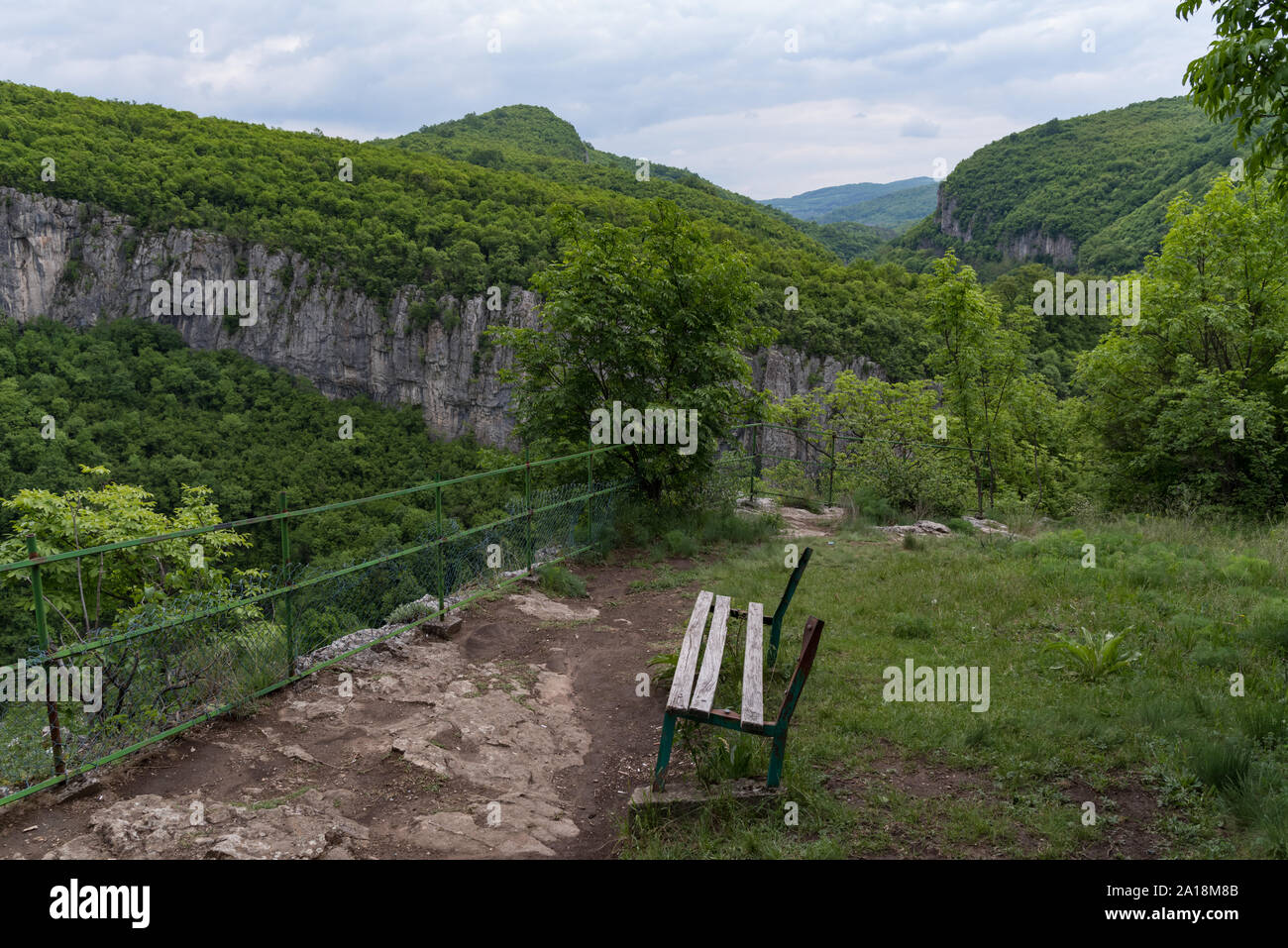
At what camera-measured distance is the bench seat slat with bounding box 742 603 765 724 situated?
159 inches

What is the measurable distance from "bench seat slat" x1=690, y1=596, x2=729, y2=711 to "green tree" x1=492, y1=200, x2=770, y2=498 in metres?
4.88

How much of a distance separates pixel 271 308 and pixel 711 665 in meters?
97.9

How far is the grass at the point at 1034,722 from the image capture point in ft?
11.7

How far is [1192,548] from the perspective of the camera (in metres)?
9.24

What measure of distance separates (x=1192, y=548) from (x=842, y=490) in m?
5.45

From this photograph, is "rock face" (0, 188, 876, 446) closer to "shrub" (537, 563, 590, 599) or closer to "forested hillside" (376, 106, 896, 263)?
"forested hillside" (376, 106, 896, 263)

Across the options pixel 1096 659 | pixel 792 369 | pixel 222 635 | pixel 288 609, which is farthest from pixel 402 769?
A: pixel 792 369

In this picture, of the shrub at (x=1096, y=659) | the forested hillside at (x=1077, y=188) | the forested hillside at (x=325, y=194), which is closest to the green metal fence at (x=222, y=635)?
the shrub at (x=1096, y=659)

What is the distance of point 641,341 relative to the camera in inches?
403

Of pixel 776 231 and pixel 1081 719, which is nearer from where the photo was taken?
pixel 1081 719

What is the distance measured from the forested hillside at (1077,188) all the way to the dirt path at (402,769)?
86645 mm

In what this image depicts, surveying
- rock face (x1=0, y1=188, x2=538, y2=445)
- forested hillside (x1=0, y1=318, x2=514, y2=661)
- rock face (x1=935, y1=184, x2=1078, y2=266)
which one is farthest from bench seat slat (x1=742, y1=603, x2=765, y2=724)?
rock face (x1=935, y1=184, x2=1078, y2=266)

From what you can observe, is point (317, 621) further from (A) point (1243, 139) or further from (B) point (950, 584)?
(A) point (1243, 139)

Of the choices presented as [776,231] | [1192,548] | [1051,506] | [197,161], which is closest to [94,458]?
[197,161]
